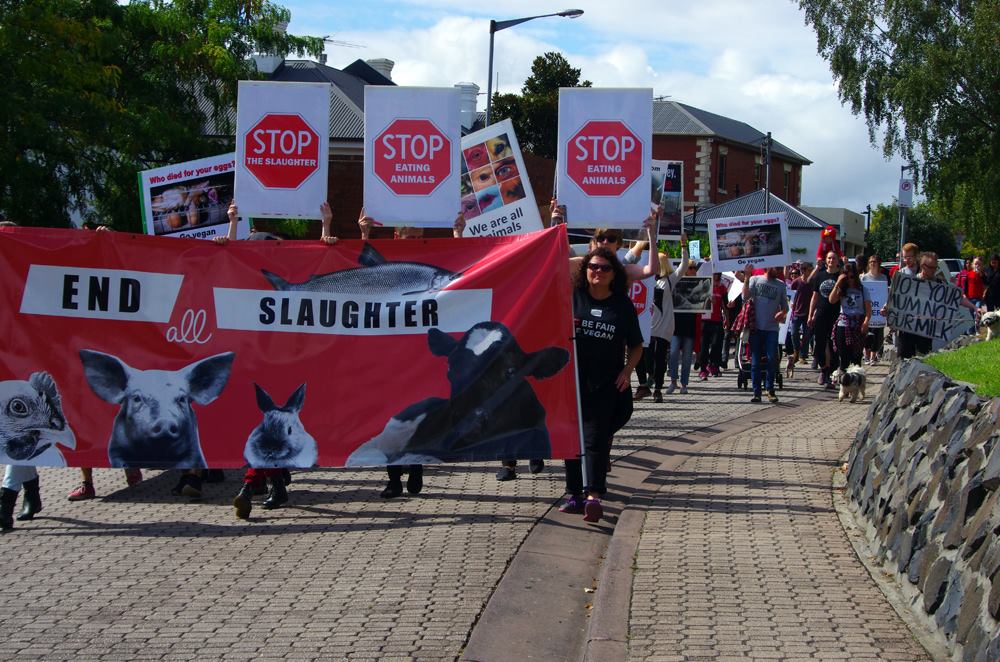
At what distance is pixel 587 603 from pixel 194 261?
3.87 meters

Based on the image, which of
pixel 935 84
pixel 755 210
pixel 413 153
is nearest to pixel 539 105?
pixel 755 210

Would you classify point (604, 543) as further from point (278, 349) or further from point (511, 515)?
point (278, 349)

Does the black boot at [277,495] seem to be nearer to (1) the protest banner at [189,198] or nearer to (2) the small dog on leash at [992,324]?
(1) the protest banner at [189,198]

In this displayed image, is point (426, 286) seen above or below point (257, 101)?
below

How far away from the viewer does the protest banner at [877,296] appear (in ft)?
65.5

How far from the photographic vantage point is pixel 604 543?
747cm

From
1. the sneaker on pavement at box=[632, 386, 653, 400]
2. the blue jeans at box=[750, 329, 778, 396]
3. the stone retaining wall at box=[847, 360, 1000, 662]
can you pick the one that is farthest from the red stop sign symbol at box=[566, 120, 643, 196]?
the blue jeans at box=[750, 329, 778, 396]

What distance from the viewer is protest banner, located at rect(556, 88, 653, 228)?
9688mm

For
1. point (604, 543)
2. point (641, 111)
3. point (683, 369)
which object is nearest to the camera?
point (604, 543)

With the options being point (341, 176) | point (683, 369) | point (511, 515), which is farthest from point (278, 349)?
point (341, 176)

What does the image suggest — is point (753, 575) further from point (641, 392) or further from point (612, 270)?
point (641, 392)

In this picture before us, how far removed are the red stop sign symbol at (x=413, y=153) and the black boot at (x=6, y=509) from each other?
3680 millimetres

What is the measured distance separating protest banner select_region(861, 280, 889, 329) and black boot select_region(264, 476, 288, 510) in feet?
42.3

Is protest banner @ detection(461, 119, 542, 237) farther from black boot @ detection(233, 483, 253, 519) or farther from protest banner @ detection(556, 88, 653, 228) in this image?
black boot @ detection(233, 483, 253, 519)
